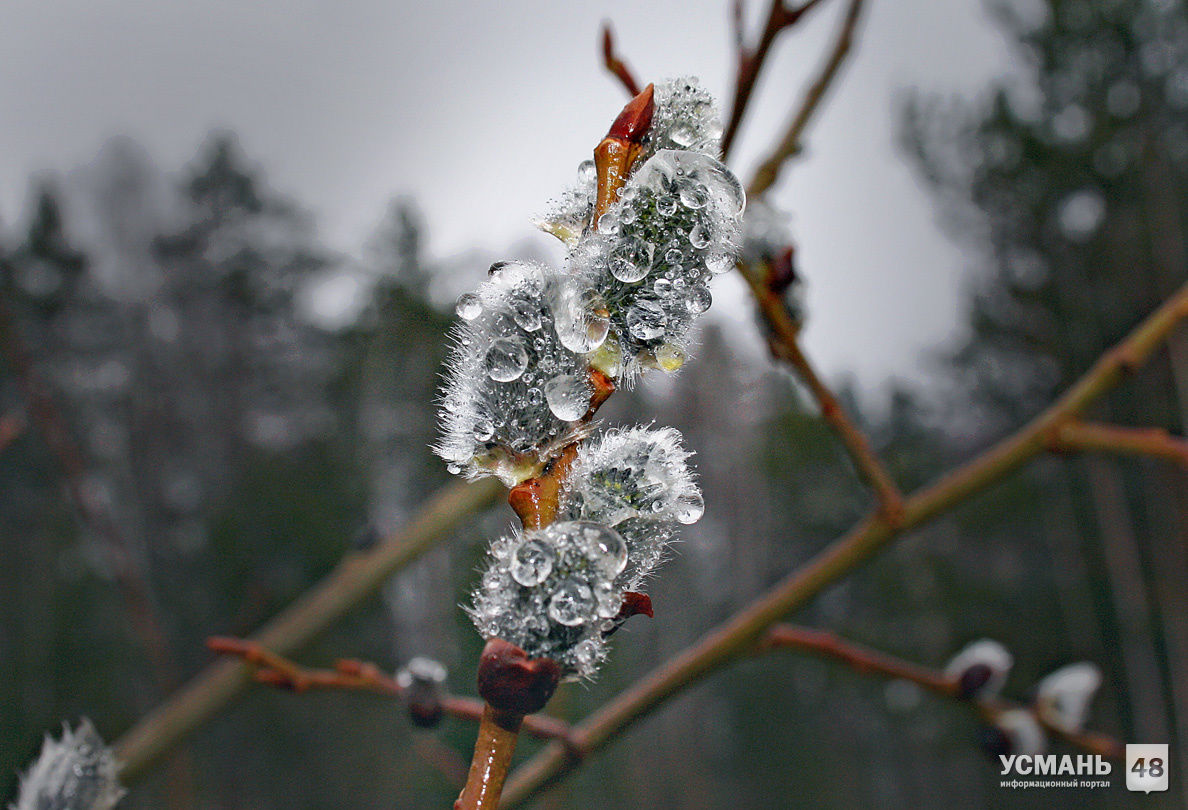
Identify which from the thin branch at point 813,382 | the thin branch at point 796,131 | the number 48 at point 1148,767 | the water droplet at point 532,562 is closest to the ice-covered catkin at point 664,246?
the water droplet at point 532,562

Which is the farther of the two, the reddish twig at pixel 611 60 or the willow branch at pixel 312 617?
the willow branch at pixel 312 617

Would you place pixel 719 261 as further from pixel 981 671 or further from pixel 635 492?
pixel 981 671

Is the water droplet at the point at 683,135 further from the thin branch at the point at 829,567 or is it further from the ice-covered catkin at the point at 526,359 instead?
the thin branch at the point at 829,567

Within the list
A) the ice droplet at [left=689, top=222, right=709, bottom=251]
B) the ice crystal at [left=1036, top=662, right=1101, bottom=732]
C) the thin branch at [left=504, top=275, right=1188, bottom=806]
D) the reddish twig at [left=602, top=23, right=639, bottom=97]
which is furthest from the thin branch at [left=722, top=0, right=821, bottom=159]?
the ice crystal at [left=1036, top=662, right=1101, bottom=732]

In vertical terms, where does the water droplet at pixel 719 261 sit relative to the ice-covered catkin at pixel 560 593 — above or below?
above

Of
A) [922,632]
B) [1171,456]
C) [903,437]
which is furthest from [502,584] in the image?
[922,632]

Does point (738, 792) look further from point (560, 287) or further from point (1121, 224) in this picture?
point (560, 287)
